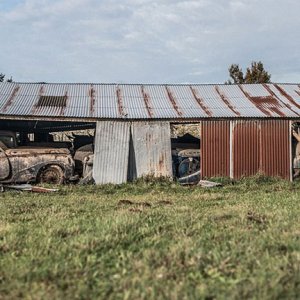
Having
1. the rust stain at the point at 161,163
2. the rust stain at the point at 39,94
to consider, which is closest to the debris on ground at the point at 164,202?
the rust stain at the point at 161,163

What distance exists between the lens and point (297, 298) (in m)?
4.14

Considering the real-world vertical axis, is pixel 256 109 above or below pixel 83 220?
above

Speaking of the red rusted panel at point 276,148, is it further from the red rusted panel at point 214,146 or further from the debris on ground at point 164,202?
the debris on ground at point 164,202

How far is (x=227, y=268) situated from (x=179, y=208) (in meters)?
4.87

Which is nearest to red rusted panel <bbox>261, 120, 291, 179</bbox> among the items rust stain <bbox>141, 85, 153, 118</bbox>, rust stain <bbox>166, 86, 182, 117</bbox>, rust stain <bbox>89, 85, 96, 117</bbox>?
rust stain <bbox>166, 86, 182, 117</bbox>

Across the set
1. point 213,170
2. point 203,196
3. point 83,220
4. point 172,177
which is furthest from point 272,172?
point 83,220

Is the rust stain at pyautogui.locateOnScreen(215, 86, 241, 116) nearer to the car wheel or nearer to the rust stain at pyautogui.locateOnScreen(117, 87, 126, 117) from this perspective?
the rust stain at pyautogui.locateOnScreen(117, 87, 126, 117)

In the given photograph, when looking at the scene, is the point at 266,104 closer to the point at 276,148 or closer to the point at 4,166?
the point at 276,148

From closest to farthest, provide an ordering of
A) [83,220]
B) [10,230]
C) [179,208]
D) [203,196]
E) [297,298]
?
[297,298]
[10,230]
[83,220]
[179,208]
[203,196]

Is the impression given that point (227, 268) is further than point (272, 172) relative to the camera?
No

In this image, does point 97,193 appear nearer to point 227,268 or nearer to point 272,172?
point 272,172

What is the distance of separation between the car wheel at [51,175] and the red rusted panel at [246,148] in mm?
6215

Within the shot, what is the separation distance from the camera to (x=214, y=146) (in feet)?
58.6

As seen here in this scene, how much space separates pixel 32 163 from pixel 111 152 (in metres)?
2.76
